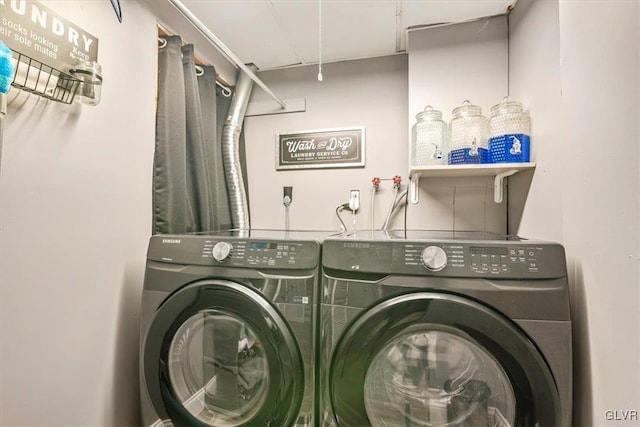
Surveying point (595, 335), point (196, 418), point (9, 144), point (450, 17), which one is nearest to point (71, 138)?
point (9, 144)

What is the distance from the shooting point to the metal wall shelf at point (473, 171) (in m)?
1.29

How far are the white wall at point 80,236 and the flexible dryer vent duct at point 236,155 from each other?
1.88 feet

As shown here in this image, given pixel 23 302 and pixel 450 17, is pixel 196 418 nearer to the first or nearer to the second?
pixel 23 302

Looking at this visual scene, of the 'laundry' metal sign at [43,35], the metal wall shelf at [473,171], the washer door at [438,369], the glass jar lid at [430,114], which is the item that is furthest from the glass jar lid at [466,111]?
the 'laundry' metal sign at [43,35]

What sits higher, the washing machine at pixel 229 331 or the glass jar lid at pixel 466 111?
the glass jar lid at pixel 466 111

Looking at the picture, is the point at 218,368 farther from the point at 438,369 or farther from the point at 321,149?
the point at 321,149

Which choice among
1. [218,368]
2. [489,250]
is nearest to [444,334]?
[489,250]

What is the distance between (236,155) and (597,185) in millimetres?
1777

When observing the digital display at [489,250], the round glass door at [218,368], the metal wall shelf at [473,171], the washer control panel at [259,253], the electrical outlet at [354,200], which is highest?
the metal wall shelf at [473,171]

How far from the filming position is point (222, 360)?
111 centimetres

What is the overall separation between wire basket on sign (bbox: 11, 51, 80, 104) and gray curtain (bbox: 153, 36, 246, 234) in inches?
16.2

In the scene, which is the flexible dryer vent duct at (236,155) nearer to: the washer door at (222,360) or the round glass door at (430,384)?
the washer door at (222,360)

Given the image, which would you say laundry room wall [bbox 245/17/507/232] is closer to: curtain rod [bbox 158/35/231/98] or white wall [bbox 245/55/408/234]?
white wall [bbox 245/55/408/234]

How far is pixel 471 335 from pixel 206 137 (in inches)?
63.1
